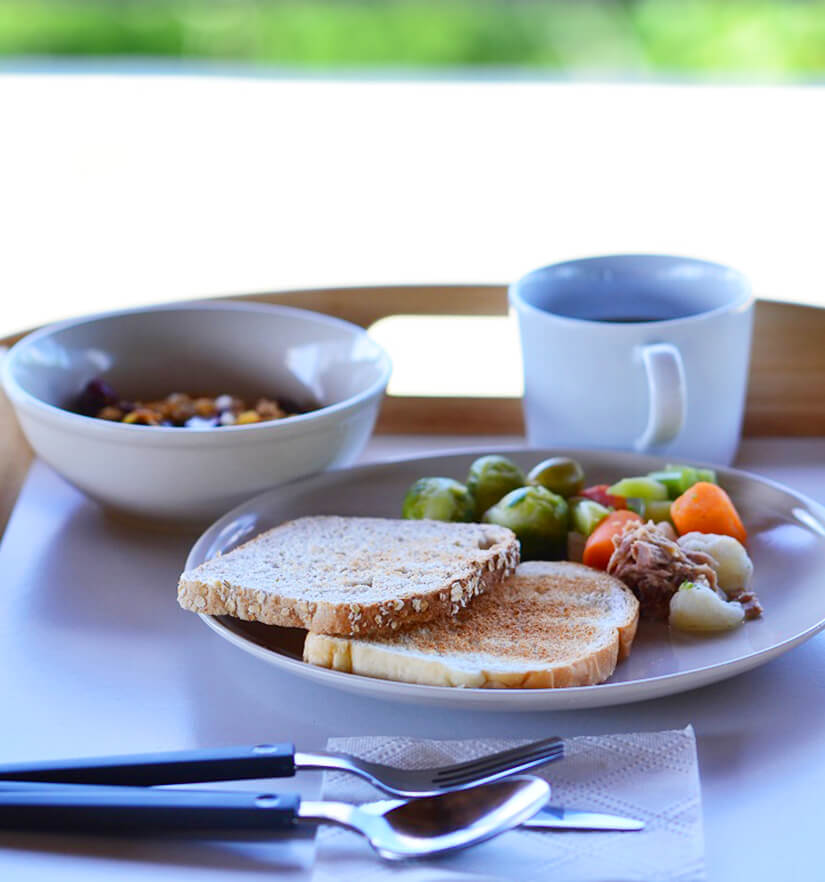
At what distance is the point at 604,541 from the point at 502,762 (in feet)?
1.31

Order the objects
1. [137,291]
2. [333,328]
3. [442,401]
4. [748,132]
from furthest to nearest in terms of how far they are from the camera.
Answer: [748,132] → [137,291] → [442,401] → [333,328]

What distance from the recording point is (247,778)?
0.92m

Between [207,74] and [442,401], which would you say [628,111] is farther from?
[442,401]

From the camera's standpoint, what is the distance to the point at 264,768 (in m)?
0.91

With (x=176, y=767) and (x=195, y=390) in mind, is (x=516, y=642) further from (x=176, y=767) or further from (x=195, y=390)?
(x=195, y=390)

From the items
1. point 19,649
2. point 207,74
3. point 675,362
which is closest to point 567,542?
point 675,362

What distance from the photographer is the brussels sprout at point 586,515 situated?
52.5 inches

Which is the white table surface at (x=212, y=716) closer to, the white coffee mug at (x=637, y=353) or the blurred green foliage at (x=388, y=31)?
the white coffee mug at (x=637, y=353)

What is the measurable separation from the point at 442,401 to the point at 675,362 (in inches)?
17.3

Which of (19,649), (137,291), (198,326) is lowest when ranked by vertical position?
(137,291)

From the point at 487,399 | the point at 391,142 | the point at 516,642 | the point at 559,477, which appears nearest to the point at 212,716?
the point at 516,642

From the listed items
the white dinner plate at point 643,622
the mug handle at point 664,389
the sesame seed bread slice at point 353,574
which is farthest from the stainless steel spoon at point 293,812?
the mug handle at point 664,389

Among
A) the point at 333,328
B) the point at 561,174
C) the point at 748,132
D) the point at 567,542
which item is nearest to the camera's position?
the point at 567,542

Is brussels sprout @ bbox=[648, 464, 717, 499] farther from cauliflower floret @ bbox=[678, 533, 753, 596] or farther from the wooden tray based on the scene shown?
the wooden tray
